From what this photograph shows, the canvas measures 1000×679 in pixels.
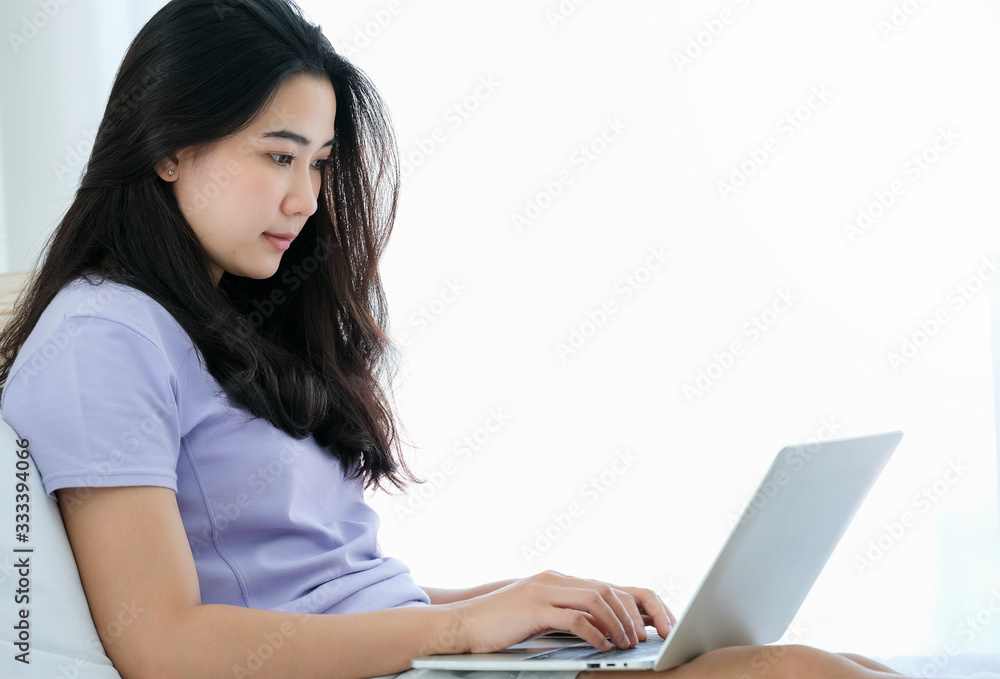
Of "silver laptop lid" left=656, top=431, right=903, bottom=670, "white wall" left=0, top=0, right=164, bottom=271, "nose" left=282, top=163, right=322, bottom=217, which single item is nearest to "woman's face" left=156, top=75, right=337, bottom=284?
"nose" left=282, top=163, right=322, bottom=217

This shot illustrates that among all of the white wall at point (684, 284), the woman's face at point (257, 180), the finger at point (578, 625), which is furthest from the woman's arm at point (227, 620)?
the white wall at point (684, 284)

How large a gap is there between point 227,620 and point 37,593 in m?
0.15

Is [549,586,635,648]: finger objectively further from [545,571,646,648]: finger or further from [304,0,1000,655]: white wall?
[304,0,1000,655]: white wall

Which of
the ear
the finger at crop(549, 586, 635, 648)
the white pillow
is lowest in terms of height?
the white pillow

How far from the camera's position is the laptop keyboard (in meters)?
0.69

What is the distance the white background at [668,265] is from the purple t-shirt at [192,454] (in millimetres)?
1030

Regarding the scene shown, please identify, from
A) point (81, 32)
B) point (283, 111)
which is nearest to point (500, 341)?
point (283, 111)

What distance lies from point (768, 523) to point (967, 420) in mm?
1320

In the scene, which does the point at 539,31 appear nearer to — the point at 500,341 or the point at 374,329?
the point at 500,341

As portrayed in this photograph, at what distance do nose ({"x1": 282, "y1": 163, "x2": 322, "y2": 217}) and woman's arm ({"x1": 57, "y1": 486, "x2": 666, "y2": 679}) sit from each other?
39 centimetres

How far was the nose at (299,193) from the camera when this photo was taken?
3.26ft

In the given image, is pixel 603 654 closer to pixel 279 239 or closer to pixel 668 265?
pixel 279 239

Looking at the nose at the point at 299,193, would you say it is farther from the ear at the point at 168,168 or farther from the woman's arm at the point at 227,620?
the woman's arm at the point at 227,620

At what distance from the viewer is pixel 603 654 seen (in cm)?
72
